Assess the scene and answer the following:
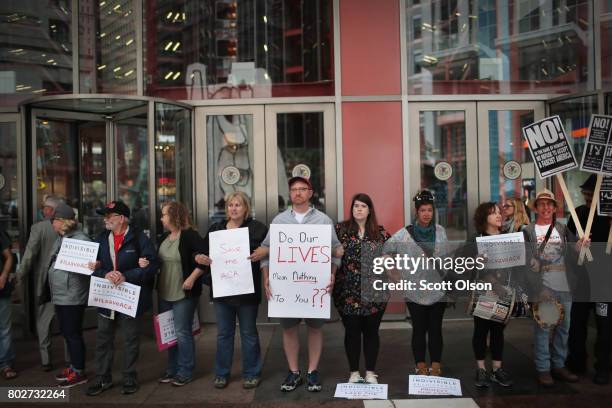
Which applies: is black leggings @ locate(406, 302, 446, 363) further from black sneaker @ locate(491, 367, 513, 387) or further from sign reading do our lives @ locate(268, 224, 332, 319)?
sign reading do our lives @ locate(268, 224, 332, 319)

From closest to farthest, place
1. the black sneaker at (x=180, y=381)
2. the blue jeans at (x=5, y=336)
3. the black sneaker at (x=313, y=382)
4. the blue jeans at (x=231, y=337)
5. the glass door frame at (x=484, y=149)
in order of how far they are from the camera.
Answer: the black sneaker at (x=313, y=382), the blue jeans at (x=231, y=337), the black sneaker at (x=180, y=381), the blue jeans at (x=5, y=336), the glass door frame at (x=484, y=149)

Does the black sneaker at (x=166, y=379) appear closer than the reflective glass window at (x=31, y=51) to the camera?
Yes

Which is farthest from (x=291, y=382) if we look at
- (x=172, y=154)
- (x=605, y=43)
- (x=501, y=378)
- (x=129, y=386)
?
(x=605, y=43)

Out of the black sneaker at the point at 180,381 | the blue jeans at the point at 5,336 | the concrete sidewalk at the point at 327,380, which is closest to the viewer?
the concrete sidewalk at the point at 327,380

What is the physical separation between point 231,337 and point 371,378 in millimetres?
1401

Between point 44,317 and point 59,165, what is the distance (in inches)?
113

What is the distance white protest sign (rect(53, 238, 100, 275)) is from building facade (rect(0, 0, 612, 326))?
2026mm

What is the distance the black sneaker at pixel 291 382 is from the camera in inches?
200

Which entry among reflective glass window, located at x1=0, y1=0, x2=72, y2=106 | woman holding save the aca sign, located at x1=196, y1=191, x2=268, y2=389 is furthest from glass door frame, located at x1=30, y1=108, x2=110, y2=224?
woman holding save the aca sign, located at x1=196, y1=191, x2=268, y2=389

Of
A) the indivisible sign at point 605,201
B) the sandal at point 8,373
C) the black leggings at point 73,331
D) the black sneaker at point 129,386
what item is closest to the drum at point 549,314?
the indivisible sign at point 605,201

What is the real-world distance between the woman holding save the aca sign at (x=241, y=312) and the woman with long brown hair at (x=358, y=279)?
796 millimetres

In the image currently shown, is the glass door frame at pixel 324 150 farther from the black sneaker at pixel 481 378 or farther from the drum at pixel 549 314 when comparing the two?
the drum at pixel 549 314

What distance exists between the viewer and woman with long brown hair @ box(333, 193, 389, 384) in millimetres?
4949

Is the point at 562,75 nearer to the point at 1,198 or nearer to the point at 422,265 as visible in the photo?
the point at 422,265
